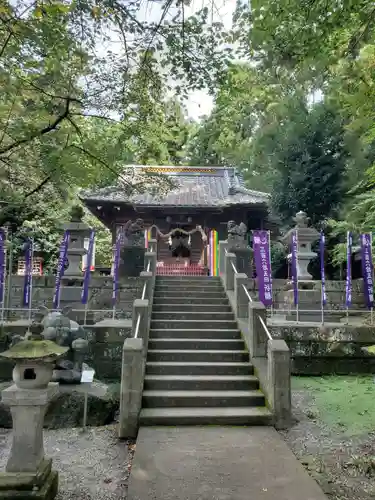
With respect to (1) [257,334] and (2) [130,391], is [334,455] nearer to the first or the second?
(1) [257,334]

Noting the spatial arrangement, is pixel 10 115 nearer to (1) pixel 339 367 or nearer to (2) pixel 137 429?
(2) pixel 137 429

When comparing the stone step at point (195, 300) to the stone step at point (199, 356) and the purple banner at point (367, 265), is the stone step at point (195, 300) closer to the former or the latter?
the stone step at point (199, 356)

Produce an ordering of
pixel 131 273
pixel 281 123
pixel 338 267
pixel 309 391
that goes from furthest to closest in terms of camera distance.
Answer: pixel 281 123, pixel 338 267, pixel 131 273, pixel 309 391

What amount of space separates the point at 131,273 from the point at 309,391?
7059 mm

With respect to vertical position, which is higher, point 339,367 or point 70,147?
point 70,147

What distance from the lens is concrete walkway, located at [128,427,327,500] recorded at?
4055 mm

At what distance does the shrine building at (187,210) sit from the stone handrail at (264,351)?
7788mm

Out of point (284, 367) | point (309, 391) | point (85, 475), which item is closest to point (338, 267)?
Answer: point (309, 391)

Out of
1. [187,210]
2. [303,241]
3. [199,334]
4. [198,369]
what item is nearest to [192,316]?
[199,334]

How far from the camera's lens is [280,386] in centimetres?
629

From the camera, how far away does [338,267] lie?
19625mm

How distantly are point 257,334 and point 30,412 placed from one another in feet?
15.0

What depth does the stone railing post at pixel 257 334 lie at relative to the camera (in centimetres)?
757

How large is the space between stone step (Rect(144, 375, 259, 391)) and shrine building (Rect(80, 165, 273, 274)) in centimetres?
1162
